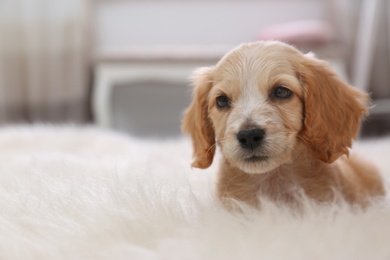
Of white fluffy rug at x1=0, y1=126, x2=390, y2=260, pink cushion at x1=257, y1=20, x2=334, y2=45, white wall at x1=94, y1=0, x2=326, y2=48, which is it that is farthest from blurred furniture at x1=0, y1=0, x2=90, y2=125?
white fluffy rug at x1=0, y1=126, x2=390, y2=260

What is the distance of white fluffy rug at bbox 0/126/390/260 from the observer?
823 mm

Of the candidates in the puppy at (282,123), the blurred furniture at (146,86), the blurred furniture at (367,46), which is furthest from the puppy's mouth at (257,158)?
the blurred furniture at (367,46)

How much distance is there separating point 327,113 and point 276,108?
0.38 ft

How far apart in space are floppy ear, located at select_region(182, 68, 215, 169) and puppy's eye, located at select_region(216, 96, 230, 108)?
2.4 inches

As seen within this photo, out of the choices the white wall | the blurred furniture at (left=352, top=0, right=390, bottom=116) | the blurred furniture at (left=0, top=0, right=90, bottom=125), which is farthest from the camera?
the white wall

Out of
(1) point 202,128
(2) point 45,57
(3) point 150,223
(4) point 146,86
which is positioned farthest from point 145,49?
(3) point 150,223

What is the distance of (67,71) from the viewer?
313 centimetres

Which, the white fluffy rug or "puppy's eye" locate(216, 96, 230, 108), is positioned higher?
"puppy's eye" locate(216, 96, 230, 108)

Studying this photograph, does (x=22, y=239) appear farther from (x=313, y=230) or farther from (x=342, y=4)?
(x=342, y=4)

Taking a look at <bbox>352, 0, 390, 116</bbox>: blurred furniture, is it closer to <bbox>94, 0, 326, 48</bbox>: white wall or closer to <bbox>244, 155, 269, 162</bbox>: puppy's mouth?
<bbox>94, 0, 326, 48</bbox>: white wall

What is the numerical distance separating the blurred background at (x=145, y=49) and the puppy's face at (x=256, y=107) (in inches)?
61.5

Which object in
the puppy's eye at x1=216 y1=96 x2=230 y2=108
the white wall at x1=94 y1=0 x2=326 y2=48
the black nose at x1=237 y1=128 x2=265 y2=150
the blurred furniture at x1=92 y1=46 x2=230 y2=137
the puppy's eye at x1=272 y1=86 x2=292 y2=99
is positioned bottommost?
the blurred furniture at x1=92 y1=46 x2=230 y2=137

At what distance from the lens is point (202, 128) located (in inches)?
48.8

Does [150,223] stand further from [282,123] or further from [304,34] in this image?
[304,34]
